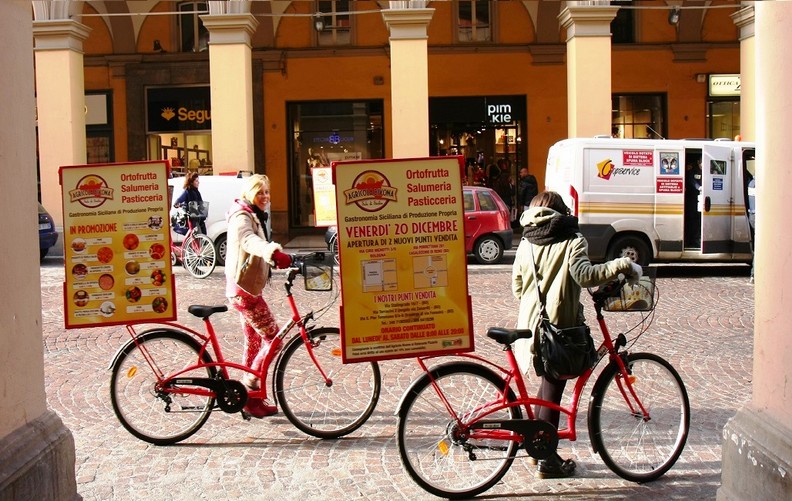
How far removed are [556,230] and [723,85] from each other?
66.3 feet

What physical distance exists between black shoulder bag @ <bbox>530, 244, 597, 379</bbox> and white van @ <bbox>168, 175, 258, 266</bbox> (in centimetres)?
1197

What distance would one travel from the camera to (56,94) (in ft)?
61.7

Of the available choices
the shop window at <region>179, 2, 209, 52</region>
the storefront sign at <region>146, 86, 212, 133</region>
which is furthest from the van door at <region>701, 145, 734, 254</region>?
the shop window at <region>179, 2, 209, 52</region>

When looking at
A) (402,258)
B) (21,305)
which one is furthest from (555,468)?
(21,305)

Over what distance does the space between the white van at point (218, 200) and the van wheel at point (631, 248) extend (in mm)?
6665

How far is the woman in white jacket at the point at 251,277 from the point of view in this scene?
580 cm

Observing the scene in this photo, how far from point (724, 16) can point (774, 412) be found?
21.4 meters

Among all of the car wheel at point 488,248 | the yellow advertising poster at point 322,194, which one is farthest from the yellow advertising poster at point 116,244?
the car wheel at point 488,248

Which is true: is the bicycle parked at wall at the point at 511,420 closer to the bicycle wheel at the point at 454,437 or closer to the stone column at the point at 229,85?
the bicycle wheel at the point at 454,437

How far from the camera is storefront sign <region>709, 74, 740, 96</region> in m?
22.8

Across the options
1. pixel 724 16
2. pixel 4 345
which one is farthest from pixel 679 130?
pixel 4 345

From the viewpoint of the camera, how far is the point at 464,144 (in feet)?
A: 76.0

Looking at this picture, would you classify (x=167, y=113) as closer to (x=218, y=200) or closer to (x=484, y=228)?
(x=218, y=200)

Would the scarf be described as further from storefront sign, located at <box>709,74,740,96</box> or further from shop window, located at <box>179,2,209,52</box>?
shop window, located at <box>179,2,209,52</box>
